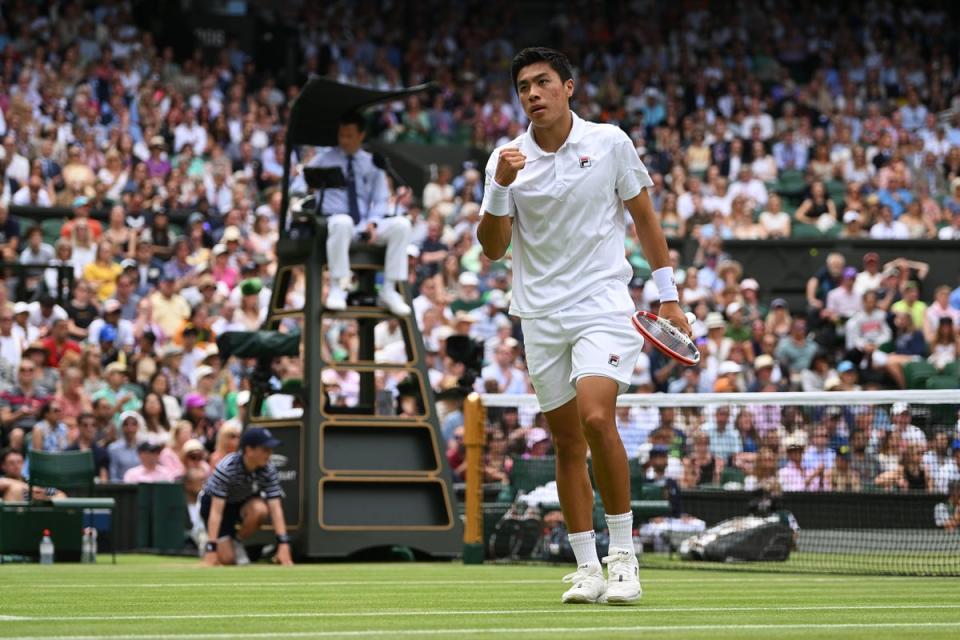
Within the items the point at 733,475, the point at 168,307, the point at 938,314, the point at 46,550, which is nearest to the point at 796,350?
the point at 938,314

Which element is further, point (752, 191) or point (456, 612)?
point (752, 191)

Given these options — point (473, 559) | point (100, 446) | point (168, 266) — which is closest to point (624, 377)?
point (473, 559)

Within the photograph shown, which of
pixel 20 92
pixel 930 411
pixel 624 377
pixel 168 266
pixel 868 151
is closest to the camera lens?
pixel 624 377

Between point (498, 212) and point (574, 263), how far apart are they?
42 centimetres

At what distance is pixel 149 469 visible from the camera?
17594 millimetres

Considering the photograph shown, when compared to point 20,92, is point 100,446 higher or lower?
lower

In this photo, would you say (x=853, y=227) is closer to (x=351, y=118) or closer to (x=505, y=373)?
(x=505, y=373)

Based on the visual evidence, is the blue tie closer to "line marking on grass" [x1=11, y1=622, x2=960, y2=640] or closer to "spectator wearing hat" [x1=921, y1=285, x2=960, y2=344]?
"line marking on grass" [x1=11, y1=622, x2=960, y2=640]

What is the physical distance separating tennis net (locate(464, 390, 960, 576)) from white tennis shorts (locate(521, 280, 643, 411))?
6.02m

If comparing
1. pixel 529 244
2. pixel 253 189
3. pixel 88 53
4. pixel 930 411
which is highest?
pixel 88 53

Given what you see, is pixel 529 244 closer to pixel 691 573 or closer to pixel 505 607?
pixel 505 607

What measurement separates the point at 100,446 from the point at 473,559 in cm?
550

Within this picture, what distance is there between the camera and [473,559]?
13.9 m

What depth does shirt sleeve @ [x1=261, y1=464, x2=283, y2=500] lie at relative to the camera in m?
13.8
